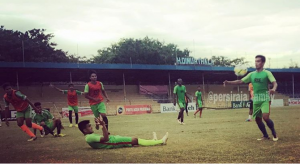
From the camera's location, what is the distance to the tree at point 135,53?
66.1 metres

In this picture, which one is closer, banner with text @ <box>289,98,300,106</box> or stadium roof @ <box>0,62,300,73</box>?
stadium roof @ <box>0,62,300,73</box>

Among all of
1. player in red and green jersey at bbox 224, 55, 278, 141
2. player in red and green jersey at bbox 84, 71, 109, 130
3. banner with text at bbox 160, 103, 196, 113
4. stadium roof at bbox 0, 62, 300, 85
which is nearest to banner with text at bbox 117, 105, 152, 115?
banner with text at bbox 160, 103, 196, 113

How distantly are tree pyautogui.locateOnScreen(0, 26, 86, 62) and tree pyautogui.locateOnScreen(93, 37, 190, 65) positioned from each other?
1145cm

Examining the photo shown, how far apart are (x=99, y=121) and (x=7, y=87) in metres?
4.69

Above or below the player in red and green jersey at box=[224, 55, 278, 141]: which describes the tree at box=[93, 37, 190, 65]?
above

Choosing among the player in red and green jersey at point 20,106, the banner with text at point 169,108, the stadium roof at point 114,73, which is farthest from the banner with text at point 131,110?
the player in red and green jersey at point 20,106

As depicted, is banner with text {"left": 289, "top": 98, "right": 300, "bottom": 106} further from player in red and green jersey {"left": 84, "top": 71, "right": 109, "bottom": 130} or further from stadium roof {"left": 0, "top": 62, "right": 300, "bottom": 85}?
player in red and green jersey {"left": 84, "top": 71, "right": 109, "bottom": 130}

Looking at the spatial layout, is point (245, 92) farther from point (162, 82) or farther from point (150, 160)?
point (150, 160)

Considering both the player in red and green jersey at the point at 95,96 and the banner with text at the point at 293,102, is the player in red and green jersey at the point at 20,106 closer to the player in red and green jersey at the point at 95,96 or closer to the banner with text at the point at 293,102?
the player in red and green jersey at the point at 95,96

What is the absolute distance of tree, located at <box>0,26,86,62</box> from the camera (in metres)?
45.7

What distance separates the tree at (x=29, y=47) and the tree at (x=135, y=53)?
451 inches

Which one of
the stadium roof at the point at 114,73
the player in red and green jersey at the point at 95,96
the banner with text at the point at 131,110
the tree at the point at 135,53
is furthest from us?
the tree at the point at 135,53

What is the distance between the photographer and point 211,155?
6055 mm

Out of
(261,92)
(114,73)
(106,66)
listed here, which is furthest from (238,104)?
(261,92)
